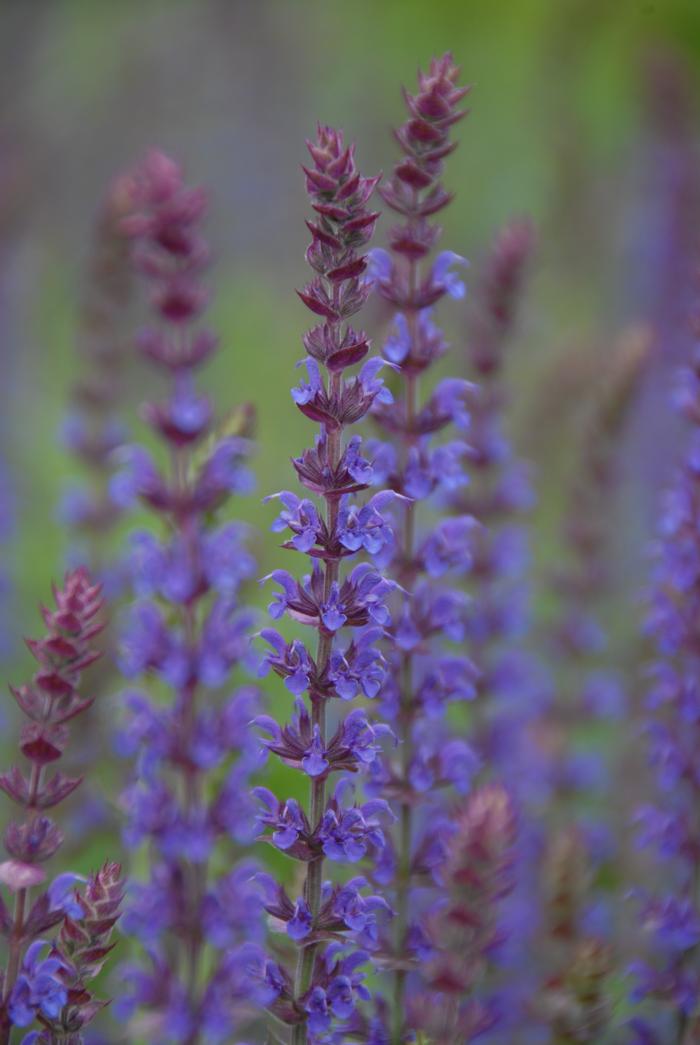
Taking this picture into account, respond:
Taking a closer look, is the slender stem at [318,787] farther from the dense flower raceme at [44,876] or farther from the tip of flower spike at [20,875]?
the tip of flower spike at [20,875]

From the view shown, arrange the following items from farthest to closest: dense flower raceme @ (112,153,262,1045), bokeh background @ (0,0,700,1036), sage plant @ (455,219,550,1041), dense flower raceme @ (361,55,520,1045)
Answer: bokeh background @ (0,0,700,1036), sage plant @ (455,219,550,1041), dense flower raceme @ (112,153,262,1045), dense flower raceme @ (361,55,520,1045)

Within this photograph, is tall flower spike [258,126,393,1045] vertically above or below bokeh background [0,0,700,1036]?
A: below

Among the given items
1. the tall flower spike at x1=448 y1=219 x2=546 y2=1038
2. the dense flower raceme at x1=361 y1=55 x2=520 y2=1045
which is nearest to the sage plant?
the tall flower spike at x1=448 y1=219 x2=546 y2=1038

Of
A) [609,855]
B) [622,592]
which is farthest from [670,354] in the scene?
[609,855]

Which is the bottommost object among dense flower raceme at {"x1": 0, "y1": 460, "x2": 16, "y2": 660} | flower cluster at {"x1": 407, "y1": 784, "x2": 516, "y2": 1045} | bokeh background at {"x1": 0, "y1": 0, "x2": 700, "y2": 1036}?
flower cluster at {"x1": 407, "y1": 784, "x2": 516, "y2": 1045}

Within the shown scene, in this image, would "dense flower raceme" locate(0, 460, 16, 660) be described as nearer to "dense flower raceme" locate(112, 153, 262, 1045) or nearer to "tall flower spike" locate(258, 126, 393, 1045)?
"dense flower raceme" locate(112, 153, 262, 1045)

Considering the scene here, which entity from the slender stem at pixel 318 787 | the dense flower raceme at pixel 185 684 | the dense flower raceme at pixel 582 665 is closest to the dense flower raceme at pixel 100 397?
the dense flower raceme at pixel 185 684
